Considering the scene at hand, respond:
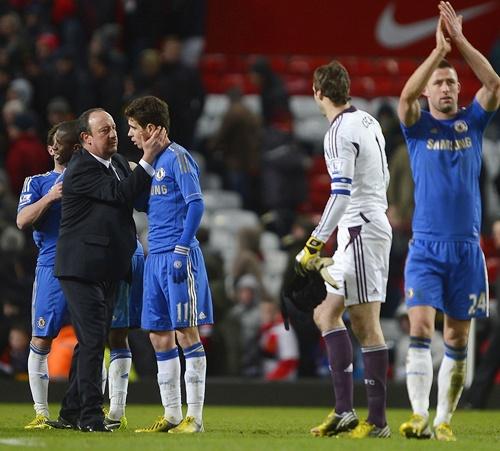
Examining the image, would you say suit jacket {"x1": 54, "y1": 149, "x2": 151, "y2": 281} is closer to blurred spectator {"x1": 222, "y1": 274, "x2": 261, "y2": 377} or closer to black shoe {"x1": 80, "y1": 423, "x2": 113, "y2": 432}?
black shoe {"x1": 80, "y1": 423, "x2": 113, "y2": 432}

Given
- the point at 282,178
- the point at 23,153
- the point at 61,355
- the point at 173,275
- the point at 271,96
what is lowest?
the point at 61,355

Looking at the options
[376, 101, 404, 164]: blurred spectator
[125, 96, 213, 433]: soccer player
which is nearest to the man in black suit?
[125, 96, 213, 433]: soccer player

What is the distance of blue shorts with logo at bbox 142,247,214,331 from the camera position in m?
9.48

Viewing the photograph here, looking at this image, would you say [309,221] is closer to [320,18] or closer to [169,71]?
[169,71]

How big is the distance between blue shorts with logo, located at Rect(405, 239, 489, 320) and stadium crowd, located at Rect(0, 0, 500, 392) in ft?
15.6

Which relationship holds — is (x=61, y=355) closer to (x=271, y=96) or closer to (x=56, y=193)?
(x=56, y=193)

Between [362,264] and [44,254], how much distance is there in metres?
2.32

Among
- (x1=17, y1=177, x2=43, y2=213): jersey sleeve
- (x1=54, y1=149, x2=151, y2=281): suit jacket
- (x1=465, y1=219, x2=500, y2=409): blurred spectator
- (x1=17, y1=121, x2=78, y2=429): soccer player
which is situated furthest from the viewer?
(x1=465, y1=219, x2=500, y2=409): blurred spectator

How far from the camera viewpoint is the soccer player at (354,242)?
9.18 m

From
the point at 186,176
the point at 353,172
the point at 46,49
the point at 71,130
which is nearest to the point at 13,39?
the point at 46,49

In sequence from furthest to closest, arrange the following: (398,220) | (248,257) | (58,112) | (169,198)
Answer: (58,112)
(398,220)
(248,257)
(169,198)

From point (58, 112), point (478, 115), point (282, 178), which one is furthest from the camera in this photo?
point (282, 178)

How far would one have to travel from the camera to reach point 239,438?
30.5 ft

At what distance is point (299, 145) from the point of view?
20.1m
